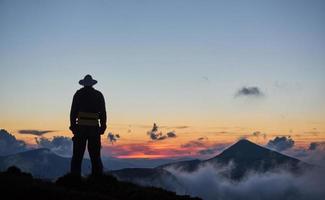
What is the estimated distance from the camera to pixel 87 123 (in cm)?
2483

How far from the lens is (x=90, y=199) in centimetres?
1692

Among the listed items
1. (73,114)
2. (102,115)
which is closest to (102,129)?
(102,115)

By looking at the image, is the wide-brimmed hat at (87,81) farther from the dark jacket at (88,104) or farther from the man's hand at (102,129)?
the man's hand at (102,129)

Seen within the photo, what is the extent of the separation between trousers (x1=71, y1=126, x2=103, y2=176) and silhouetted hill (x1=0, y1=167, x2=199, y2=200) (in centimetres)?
145

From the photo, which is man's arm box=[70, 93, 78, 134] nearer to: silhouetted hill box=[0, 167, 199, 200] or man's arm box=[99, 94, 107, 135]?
man's arm box=[99, 94, 107, 135]

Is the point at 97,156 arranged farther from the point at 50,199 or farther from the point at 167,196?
the point at 50,199

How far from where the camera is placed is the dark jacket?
2492 centimetres

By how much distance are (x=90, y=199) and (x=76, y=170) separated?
7.60 m

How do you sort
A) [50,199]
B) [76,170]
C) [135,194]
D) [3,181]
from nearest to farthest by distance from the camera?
[50,199], [3,181], [135,194], [76,170]

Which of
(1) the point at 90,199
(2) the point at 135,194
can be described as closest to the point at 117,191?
(2) the point at 135,194

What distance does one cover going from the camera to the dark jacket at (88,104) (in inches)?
981

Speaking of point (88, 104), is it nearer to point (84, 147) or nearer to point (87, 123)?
point (87, 123)

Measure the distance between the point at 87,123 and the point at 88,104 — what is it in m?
1.04

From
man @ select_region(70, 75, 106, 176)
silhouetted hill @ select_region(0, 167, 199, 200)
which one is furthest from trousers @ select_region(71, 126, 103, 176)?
silhouetted hill @ select_region(0, 167, 199, 200)
